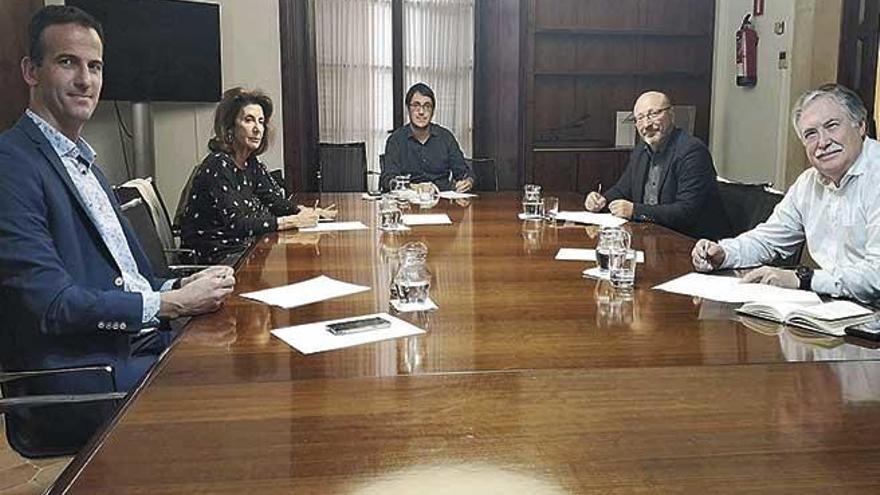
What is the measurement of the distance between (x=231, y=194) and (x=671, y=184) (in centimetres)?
194

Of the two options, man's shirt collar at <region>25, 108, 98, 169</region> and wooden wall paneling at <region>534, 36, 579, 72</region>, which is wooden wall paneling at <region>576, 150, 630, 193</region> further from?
man's shirt collar at <region>25, 108, 98, 169</region>

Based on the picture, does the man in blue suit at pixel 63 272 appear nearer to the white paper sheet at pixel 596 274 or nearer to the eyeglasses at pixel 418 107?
the white paper sheet at pixel 596 274

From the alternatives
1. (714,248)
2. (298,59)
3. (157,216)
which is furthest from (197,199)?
(298,59)

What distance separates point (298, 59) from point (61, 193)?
394cm

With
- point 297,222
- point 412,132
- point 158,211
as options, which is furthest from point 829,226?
point 412,132

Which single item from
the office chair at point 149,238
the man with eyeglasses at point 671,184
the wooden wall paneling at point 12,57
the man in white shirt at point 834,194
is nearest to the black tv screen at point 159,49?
the wooden wall paneling at point 12,57

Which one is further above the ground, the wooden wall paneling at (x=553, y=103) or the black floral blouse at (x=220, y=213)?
the wooden wall paneling at (x=553, y=103)

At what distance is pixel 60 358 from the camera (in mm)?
1719

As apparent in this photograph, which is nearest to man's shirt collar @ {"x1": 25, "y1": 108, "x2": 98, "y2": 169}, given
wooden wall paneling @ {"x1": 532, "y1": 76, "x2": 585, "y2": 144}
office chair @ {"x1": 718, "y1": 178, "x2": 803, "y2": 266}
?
office chair @ {"x1": 718, "y1": 178, "x2": 803, "y2": 266}

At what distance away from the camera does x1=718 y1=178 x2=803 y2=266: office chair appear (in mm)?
3049

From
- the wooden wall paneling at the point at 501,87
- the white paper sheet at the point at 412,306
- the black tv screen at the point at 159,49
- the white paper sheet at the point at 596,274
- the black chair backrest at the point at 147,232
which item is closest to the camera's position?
the white paper sheet at the point at 412,306

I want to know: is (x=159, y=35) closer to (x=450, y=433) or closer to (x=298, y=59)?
(x=298, y=59)

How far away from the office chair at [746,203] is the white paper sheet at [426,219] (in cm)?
121

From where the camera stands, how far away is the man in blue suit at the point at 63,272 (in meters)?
→ 1.65
